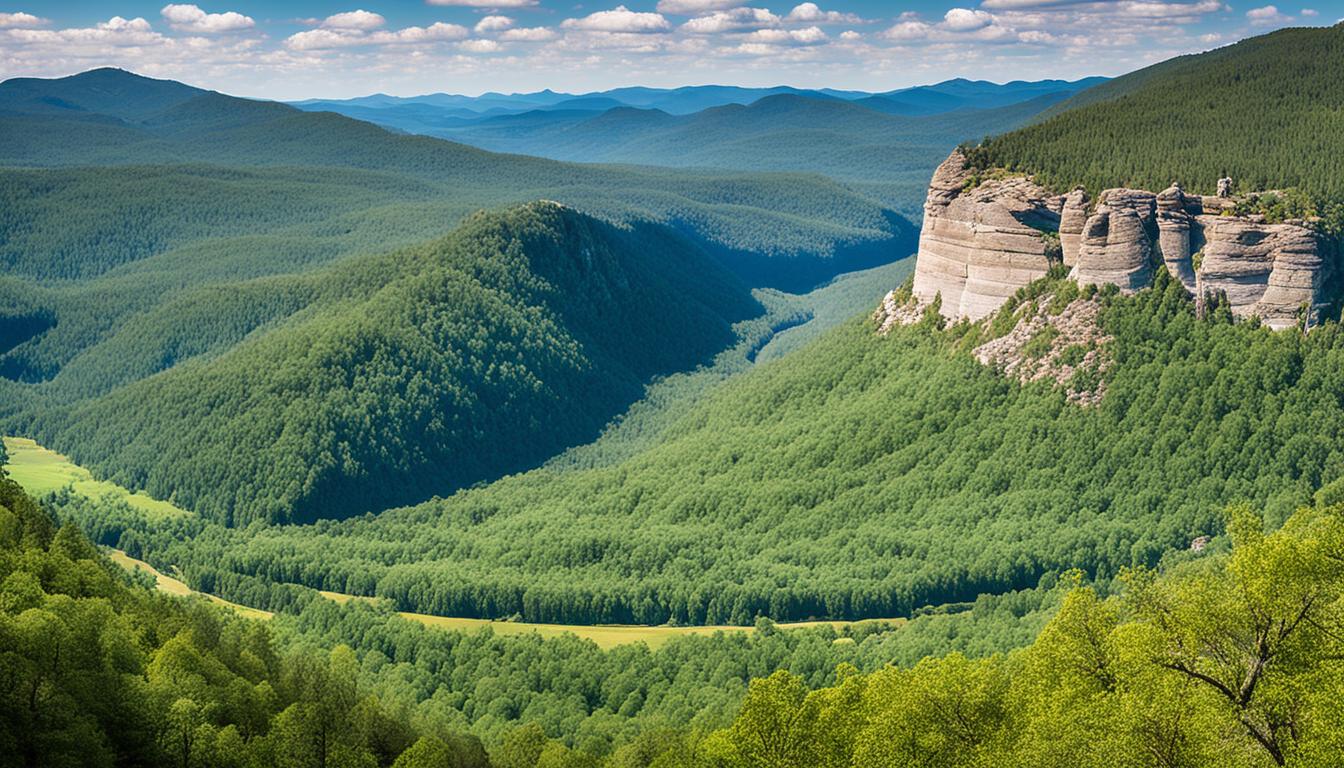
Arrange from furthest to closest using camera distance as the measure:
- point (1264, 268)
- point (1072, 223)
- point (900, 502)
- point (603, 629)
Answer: point (1072, 223), point (900, 502), point (1264, 268), point (603, 629)

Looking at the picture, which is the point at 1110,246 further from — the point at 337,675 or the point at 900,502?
the point at 337,675

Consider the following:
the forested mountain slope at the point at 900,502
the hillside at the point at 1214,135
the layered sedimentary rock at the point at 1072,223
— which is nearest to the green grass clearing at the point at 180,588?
the forested mountain slope at the point at 900,502

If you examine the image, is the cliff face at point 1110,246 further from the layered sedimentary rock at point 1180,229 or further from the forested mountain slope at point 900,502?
the forested mountain slope at point 900,502

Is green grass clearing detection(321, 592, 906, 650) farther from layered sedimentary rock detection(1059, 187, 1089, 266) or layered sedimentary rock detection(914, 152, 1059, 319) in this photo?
layered sedimentary rock detection(914, 152, 1059, 319)

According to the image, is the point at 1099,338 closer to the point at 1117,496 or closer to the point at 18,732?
the point at 1117,496

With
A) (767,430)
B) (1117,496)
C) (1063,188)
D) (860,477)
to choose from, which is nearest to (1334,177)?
(1063,188)

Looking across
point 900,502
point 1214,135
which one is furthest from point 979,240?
point 900,502

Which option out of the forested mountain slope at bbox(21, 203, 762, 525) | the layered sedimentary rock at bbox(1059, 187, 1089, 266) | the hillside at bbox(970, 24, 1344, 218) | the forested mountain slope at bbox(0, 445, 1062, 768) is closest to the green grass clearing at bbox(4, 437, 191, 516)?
the forested mountain slope at bbox(21, 203, 762, 525)
